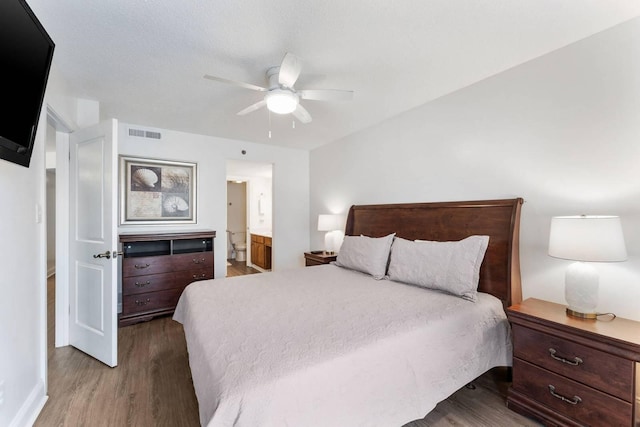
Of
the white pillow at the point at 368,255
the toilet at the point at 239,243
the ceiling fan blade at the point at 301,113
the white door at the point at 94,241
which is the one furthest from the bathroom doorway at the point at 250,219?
the ceiling fan blade at the point at 301,113

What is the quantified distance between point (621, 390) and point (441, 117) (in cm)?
236

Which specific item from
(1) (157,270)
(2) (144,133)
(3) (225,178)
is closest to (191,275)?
(1) (157,270)

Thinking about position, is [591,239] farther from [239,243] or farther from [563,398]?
[239,243]

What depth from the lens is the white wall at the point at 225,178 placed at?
3738 mm

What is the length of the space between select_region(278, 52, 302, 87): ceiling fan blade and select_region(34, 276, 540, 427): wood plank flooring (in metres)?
2.30

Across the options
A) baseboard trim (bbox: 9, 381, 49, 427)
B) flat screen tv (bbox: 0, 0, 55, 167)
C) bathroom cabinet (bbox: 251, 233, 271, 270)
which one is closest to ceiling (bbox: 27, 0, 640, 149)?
flat screen tv (bbox: 0, 0, 55, 167)

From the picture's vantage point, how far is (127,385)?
2084 millimetres

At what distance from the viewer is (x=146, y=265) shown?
333cm

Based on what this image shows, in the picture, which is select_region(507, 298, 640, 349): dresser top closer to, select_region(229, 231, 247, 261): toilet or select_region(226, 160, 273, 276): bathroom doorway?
select_region(226, 160, 273, 276): bathroom doorway

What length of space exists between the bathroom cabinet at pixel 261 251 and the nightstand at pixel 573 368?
453 cm

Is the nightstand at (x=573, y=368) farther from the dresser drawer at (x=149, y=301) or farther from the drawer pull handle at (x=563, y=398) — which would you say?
the dresser drawer at (x=149, y=301)

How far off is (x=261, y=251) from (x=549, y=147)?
5.10 meters

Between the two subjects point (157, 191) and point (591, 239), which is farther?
point (157, 191)

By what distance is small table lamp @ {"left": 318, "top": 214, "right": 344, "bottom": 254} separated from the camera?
13.1ft
